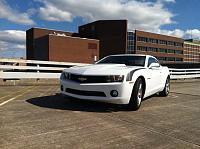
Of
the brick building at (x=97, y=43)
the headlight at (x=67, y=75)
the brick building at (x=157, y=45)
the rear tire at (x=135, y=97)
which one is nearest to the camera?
the rear tire at (x=135, y=97)

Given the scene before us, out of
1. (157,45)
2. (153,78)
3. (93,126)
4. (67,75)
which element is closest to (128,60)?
(153,78)

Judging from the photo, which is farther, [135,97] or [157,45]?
[157,45]

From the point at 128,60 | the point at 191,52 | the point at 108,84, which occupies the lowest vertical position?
the point at 108,84

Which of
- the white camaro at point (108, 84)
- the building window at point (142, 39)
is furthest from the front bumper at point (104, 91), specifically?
the building window at point (142, 39)

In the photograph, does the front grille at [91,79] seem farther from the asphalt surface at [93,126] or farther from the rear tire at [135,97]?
the rear tire at [135,97]

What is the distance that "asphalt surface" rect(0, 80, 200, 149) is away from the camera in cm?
378

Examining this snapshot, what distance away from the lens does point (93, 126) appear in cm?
463

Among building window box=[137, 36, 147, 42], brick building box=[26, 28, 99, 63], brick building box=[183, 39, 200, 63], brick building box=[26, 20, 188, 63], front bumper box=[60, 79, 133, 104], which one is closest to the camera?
front bumper box=[60, 79, 133, 104]

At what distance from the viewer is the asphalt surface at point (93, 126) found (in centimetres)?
378

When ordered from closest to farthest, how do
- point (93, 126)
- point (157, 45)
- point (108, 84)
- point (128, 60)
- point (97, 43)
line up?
1. point (93, 126)
2. point (108, 84)
3. point (128, 60)
4. point (97, 43)
5. point (157, 45)

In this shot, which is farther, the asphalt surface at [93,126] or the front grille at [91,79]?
the front grille at [91,79]

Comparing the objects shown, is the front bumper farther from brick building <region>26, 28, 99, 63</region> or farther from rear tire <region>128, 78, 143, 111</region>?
brick building <region>26, 28, 99, 63</region>

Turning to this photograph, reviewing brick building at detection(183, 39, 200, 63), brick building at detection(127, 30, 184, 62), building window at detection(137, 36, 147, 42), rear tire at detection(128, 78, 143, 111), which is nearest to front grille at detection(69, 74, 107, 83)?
rear tire at detection(128, 78, 143, 111)

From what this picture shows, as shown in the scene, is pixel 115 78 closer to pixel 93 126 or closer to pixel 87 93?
pixel 87 93
